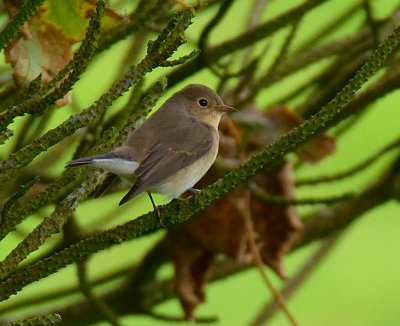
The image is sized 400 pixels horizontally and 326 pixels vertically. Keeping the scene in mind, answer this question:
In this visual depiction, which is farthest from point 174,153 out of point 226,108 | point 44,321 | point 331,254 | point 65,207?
point 44,321

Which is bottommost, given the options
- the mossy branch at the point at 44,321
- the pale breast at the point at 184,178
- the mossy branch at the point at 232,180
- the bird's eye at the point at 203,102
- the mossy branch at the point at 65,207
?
the mossy branch at the point at 44,321

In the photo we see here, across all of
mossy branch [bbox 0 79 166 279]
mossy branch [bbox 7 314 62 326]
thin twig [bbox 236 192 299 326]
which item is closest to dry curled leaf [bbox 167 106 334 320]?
thin twig [bbox 236 192 299 326]

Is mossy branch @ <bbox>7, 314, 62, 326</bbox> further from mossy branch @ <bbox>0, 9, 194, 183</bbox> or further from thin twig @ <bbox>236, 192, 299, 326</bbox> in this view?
thin twig @ <bbox>236, 192, 299, 326</bbox>

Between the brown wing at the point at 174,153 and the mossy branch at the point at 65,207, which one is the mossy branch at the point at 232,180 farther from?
the brown wing at the point at 174,153

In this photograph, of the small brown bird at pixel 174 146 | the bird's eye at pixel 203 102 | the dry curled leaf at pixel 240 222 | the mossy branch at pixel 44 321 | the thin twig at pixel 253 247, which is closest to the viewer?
the mossy branch at pixel 44 321

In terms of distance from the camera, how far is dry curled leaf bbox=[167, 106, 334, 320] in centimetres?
271

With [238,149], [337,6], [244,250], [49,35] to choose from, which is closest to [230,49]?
[238,149]

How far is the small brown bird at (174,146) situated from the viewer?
8.05ft

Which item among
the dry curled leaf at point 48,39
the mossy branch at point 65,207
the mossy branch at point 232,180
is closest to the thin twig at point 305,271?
the dry curled leaf at point 48,39

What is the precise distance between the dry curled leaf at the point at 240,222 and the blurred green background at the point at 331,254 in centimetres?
61

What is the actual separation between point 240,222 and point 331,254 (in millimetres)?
917

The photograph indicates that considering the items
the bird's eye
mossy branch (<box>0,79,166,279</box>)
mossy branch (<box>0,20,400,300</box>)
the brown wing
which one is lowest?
mossy branch (<box>0,20,400,300</box>)

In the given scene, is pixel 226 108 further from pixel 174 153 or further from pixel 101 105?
pixel 101 105

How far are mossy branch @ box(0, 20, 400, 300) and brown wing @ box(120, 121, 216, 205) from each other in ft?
2.69
